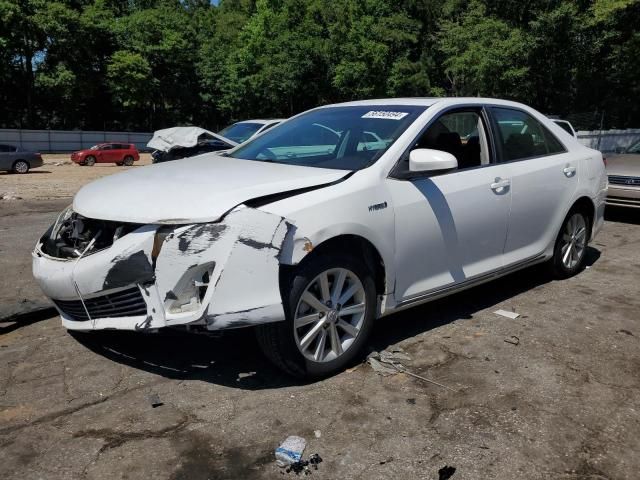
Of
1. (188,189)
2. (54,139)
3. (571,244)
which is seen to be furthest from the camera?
(54,139)

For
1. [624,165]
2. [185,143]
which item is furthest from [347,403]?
[624,165]

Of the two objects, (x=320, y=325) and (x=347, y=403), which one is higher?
(x=320, y=325)

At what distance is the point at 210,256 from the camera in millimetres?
2898

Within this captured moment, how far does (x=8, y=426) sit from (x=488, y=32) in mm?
34980

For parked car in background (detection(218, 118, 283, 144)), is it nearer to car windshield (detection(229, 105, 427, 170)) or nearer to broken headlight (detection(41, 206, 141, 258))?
car windshield (detection(229, 105, 427, 170))

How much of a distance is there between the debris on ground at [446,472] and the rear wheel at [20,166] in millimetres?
24444

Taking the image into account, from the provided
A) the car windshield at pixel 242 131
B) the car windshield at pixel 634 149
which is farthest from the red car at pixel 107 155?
the car windshield at pixel 634 149

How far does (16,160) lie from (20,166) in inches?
12.5

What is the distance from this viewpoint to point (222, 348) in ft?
12.7

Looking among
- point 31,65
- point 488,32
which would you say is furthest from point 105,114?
point 488,32

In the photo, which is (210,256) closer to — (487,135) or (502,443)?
(502,443)

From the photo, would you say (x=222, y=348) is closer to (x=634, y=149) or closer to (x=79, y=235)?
(x=79, y=235)

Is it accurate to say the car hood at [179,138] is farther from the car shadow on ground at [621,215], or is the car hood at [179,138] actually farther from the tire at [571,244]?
the car shadow on ground at [621,215]

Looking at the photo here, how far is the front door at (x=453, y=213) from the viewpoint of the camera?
3.70 meters
